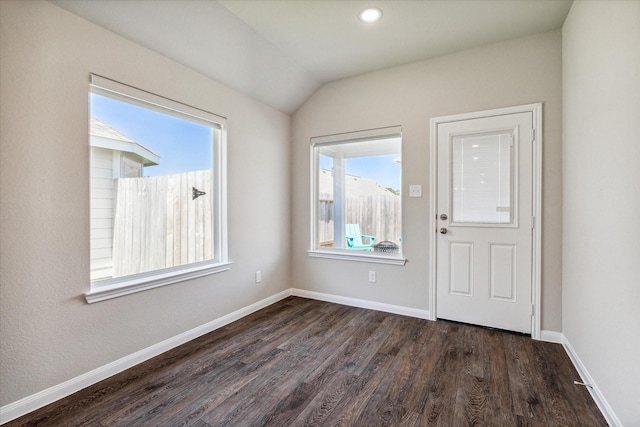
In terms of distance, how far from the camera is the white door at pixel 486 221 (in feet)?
8.69

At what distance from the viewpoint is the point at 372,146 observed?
3.49 m

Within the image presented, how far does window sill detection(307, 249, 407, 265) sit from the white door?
1.40 ft

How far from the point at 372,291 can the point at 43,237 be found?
282 cm

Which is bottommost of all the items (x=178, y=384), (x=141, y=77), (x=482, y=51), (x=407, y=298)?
(x=178, y=384)

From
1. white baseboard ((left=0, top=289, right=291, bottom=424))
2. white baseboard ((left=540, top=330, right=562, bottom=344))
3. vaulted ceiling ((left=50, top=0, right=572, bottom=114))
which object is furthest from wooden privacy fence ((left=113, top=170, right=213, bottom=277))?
white baseboard ((left=540, top=330, right=562, bottom=344))

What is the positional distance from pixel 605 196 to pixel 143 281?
118 inches

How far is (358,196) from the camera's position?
362 cm

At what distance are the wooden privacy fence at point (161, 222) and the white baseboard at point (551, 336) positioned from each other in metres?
3.05

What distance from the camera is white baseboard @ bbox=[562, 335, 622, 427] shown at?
154 cm

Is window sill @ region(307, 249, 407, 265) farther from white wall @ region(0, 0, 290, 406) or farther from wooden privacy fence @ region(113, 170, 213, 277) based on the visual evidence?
white wall @ region(0, 0, 290, 406)

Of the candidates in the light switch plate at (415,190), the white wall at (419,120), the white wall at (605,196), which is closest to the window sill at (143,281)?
the white wall at (419,120)

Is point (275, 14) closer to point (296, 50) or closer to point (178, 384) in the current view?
point (296, 50)

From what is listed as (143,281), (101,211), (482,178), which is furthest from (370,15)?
(143,281)

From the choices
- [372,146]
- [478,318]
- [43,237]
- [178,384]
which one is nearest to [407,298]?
[478,318]
